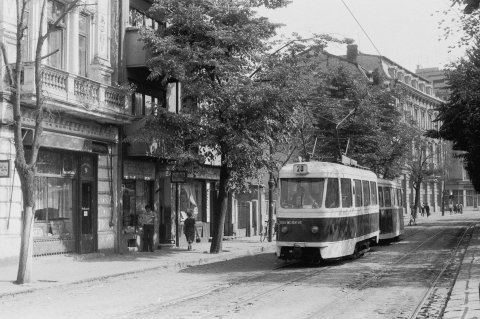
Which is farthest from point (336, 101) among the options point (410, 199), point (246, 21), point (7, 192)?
point (410, 199)

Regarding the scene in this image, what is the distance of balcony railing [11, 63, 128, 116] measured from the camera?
17156 mm

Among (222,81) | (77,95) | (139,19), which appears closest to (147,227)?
(77,95)

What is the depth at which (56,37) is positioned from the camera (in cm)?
1980

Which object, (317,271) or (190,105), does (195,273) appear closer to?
(317,271)

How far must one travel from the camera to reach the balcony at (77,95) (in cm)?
1712

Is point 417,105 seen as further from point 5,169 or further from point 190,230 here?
point 5,169

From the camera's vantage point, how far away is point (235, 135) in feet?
62.3

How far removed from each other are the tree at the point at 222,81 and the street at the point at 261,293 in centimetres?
405

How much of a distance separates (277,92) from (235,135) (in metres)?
1.90

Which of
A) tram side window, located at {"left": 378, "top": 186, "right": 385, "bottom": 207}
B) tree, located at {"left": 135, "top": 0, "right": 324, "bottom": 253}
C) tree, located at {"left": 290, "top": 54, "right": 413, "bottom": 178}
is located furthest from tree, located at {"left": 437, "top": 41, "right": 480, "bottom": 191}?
tree, located at {"left": 135, "top": 0, "right": 324, "bottom": 253}

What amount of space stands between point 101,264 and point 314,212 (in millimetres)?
6516

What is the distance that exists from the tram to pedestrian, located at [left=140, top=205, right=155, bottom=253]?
930 cm

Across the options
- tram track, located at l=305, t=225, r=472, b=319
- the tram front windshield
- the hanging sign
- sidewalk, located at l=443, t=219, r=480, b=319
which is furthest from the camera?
the hanging sign

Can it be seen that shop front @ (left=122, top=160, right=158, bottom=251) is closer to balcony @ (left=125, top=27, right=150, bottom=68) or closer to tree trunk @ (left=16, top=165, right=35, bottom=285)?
balcony @ (left=125, top=27, right=150, bottom=68)
